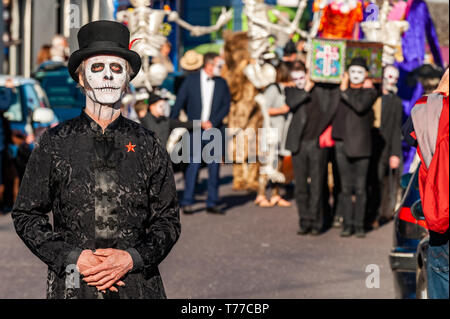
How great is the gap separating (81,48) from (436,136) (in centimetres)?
146

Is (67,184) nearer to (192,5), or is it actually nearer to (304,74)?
(304,74)

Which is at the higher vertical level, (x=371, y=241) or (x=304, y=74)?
(x=304, y=74)

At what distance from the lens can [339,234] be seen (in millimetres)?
13453

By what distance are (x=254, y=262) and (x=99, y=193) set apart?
6751 mm

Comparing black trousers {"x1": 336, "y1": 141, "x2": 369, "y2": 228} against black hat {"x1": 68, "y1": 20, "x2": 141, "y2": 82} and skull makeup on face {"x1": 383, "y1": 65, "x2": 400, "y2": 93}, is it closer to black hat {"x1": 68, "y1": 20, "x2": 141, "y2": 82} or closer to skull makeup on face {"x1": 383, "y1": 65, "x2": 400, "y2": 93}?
skull makeup on face {"x1": 383, "y1": 65, "x2": 400, "y2": 93}

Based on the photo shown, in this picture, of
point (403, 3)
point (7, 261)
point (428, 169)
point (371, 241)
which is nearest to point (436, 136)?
point (428, 169)

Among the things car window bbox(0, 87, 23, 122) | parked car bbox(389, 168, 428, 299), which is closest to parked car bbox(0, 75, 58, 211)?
car window bbox(0, 87, 23, 122)

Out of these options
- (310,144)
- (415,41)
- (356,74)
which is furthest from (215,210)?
(415,41)

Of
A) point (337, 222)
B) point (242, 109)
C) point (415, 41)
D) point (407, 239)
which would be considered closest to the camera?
point (407, 239)

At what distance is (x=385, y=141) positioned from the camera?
14031 millimetres

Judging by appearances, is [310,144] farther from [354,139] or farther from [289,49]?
[289,49]

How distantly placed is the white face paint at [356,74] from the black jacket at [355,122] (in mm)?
111

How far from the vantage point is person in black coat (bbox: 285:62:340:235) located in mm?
13211

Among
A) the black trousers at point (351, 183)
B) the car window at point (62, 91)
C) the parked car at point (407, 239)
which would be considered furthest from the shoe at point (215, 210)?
the parked car at point (407, 239)
